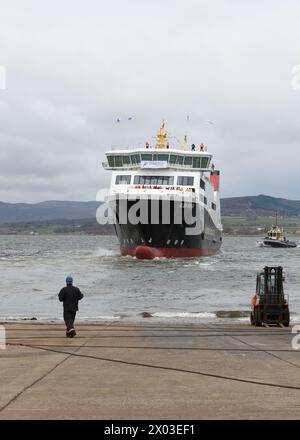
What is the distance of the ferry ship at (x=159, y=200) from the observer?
5516 cm

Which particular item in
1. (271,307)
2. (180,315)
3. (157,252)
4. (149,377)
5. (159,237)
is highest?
(159,237)

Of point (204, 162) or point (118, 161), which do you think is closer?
point (118, 161)

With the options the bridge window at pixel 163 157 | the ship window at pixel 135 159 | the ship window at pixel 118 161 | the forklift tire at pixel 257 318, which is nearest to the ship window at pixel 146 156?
the ship window at pixel 135 159

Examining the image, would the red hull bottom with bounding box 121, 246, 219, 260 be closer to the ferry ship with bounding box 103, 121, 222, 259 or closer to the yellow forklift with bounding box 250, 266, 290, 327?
the ferry ship with bounding box 103, 121, 222, 259

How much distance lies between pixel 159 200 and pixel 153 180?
11.7 ft

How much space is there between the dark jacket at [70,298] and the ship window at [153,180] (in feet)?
143

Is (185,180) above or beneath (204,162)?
beneath

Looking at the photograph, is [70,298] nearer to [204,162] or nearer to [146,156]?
[146,156]

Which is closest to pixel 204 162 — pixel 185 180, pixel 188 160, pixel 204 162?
pixel 204 162

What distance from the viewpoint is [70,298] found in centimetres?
1436

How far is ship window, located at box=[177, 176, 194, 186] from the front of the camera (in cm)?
5900

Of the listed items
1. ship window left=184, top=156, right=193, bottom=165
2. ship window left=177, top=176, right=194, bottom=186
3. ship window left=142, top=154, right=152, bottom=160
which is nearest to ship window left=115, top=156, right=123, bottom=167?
ship window left=142, top=154, right=152, bottom=160

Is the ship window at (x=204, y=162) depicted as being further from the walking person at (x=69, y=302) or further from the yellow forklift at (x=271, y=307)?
the walking person at (x=69, y=302)

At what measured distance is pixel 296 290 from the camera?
115 feet
